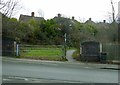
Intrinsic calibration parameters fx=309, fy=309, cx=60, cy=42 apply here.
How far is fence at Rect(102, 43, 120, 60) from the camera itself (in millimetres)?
29922

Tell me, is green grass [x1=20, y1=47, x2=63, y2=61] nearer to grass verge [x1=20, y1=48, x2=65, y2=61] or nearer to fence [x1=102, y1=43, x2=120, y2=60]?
grass verge [x1=20, y1=48, x2=65, y2=61]

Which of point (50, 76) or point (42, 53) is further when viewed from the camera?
point (42, 53)

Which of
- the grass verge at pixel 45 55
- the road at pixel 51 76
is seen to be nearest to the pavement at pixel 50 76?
the road at pixel 51 76

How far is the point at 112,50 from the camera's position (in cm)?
3042

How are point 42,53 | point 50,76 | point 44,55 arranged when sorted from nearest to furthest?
point 50,76, point 44,55, point 42,53

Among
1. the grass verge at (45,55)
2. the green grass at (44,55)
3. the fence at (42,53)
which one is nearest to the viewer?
the grass verge at (45,55)

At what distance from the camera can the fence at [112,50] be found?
29922 millimetres

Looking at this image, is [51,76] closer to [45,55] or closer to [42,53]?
[45,55]

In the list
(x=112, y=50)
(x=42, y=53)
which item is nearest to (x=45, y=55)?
(x=42, y=53)

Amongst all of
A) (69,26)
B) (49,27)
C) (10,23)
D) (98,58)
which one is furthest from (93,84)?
(69,26)

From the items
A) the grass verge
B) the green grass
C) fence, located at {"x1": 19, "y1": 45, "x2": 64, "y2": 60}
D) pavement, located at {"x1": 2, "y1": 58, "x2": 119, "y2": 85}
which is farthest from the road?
fence, located at {"x1": 19, "y1": 45, "x2": 64, "y2": 60}

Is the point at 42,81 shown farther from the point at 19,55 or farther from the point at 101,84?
the point at 19,55

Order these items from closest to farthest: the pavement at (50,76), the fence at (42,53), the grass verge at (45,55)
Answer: the pavement at (50,76) → the grass verge at (45,55) → the fence at (42,53)

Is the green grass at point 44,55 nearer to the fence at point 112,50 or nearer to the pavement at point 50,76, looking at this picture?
the fence at point 112,50
